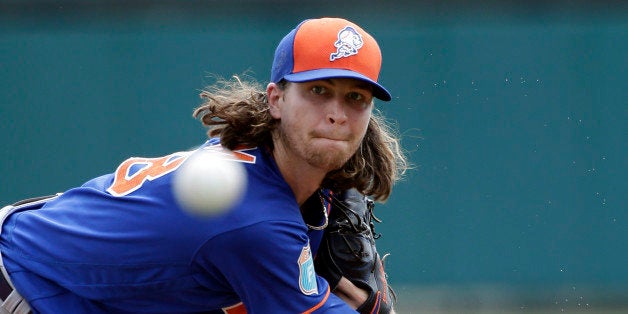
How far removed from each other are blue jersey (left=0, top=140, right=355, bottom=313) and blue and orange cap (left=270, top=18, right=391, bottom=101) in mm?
323

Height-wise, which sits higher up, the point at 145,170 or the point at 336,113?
the point at 336,113

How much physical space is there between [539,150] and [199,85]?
9.18ft

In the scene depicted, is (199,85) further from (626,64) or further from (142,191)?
(142,191)

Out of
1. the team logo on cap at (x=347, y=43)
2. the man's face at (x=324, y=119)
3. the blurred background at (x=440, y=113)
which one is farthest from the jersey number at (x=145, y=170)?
the blurred background at (x=440, y=113)

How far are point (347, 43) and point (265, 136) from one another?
1.45 feet

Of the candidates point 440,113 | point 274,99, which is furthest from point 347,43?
point 440,113

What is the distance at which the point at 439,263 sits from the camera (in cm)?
701

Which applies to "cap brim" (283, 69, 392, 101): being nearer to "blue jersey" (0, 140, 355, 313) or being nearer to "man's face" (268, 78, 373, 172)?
"man's face" (268, 78, 373, 172)

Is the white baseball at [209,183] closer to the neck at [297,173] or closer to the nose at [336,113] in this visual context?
the neck at [297,173]

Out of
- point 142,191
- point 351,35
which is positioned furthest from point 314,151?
point 142,191

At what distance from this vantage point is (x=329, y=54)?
2.83m

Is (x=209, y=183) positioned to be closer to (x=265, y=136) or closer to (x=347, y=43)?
(x=265, y=136)

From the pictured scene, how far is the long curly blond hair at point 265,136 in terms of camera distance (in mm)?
3033

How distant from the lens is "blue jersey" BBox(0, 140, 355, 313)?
2.70 m
